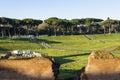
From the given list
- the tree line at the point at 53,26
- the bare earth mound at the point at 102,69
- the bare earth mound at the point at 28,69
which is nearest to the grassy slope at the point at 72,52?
the bare earth mound at the point at 102,69

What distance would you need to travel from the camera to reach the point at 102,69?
21656 millimetres

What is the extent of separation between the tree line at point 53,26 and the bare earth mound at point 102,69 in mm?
114196

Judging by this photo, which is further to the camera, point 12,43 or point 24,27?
point 24,27

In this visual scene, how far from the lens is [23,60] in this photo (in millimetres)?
21641

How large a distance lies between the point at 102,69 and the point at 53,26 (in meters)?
135

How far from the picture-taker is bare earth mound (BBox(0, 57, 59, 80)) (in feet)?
70.0

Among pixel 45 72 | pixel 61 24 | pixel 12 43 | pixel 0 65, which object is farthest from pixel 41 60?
pixel 61 24

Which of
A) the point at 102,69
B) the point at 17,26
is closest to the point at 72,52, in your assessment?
the point at 102,69

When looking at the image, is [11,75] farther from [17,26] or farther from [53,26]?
[53,26]

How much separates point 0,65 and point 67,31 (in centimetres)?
13750

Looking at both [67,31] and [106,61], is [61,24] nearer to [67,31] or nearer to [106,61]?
[67,31]

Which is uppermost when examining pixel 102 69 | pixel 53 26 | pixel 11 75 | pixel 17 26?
pixel 102 69

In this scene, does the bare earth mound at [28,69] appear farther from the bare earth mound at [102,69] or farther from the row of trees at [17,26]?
the row of trees at [17,26]

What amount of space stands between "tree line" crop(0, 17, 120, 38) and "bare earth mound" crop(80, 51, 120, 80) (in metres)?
114
